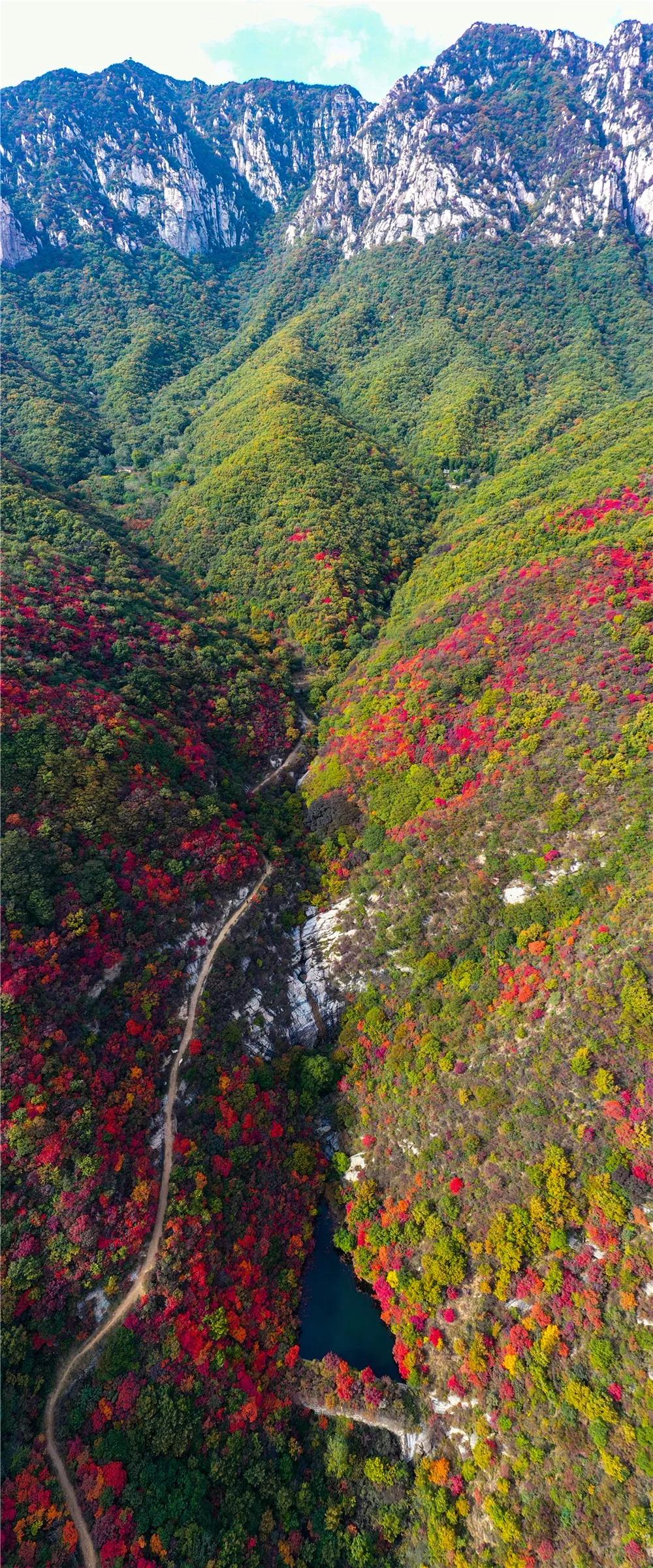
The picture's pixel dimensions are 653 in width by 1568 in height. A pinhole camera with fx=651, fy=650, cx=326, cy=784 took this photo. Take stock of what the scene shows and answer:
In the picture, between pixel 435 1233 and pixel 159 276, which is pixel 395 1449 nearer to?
pixel 435 1233

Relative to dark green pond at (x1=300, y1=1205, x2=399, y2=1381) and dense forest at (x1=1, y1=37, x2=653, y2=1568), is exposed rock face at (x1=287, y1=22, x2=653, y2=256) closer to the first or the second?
dense forest at (x1=1, y1=37, x2=653, y2=1568)

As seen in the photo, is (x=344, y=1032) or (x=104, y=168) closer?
(x=344, y=1032)

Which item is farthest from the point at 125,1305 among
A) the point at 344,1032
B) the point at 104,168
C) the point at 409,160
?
the point at 104,168

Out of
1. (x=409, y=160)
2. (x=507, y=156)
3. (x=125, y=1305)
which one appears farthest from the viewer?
(x=409, y=160)

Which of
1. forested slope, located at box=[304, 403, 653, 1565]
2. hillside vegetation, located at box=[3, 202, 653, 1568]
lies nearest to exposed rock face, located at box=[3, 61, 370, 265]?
hillside vegetation, located at box=[3, 202, 653, 1568]

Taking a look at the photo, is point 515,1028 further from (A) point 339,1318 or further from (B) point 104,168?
(B) point 104,168

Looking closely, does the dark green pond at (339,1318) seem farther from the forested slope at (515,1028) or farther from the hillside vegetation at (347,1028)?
the forested slope at (515,1028)

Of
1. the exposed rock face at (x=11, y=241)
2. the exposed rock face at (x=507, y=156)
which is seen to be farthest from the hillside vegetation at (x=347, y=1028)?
the exposed rock face at (x=11, y=241)
